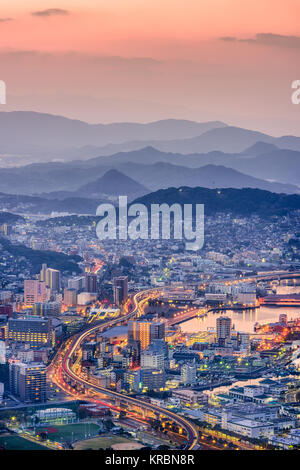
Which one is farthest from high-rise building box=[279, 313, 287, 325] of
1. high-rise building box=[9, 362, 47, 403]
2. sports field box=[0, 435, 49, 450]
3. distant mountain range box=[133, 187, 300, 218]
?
distant mountain range box=[133, 187, 300, 218]

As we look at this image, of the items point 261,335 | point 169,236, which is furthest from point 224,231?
point 261,335

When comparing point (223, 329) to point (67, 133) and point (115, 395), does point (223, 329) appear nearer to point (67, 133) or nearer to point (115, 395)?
point (115, 395)

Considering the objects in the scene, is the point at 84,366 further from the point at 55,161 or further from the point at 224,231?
the point at 55,161

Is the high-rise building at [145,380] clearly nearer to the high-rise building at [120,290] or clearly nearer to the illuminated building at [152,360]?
the illuminated building at [152,360]

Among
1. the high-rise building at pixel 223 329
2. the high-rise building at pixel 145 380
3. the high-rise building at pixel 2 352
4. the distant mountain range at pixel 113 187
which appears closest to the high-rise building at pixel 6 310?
the high-rise building at pixel 2 352

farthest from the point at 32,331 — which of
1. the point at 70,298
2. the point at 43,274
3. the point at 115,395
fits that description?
the point at 43,274

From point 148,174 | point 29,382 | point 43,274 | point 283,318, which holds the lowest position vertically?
point 29,382
